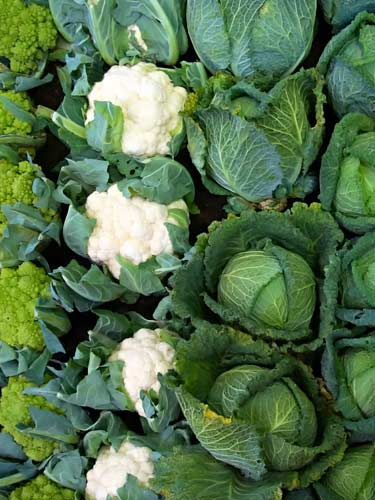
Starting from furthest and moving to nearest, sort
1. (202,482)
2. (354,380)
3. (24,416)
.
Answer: (24,416) < (354,380) < (202,482)

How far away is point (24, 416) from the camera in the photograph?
1.67 metres

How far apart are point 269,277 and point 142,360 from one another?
1.19ft

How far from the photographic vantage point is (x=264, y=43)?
1681 millimetres

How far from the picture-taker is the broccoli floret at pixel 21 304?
1.66m

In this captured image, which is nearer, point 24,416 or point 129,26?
point 24,416

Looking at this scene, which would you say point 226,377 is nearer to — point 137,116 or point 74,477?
point 74,477

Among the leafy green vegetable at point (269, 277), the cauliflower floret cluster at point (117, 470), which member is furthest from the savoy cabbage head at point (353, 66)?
the cauliflower floret cluster at point (117, 470)

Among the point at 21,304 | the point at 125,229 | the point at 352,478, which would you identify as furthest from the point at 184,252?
the point at 352,478

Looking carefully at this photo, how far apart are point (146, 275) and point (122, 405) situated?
31 cm

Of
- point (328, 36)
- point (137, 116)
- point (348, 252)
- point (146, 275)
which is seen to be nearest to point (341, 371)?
point (348, 252)

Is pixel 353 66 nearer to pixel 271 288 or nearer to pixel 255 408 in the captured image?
pixel 271 288

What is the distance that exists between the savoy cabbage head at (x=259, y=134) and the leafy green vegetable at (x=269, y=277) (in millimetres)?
110

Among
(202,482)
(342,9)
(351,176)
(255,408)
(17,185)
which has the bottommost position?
(202,482)

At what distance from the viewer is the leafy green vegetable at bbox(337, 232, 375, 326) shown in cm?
158
